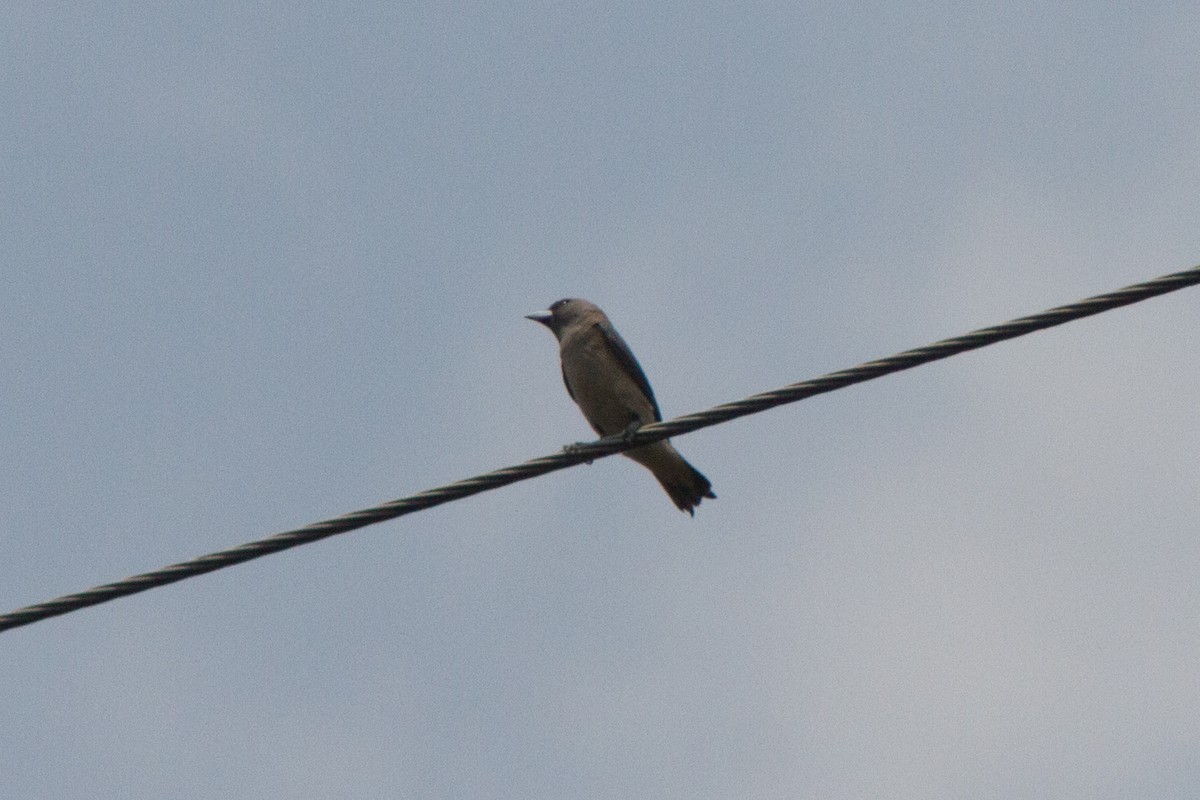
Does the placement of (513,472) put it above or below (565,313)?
below

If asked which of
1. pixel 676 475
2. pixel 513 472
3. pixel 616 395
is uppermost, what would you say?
pixel 616 395

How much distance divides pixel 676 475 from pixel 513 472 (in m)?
4.00

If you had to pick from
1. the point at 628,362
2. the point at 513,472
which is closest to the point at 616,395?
the point at 628,362

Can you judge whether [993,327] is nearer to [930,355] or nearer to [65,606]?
[930,355]

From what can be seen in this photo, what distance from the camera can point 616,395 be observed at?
10.9 meters

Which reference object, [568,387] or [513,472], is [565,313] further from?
[513,472]

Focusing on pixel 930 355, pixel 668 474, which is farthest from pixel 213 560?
pixel 668 474

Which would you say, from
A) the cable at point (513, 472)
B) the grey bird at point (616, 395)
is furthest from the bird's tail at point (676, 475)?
the cable at point (513, 472)

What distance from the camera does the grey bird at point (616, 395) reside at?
1056 cm

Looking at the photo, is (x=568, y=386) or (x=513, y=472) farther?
(x=568, y=386)

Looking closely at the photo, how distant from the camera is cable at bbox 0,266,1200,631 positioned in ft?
19.4

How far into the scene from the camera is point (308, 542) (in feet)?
20.3

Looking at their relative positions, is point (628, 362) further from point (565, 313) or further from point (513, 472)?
point (513, 472)

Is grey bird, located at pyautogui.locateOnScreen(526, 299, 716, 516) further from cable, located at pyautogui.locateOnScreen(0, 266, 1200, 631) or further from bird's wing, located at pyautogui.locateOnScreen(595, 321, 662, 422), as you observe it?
cable, located at pyautogui.locateOnScreen(0, 266, 1200, 631)
